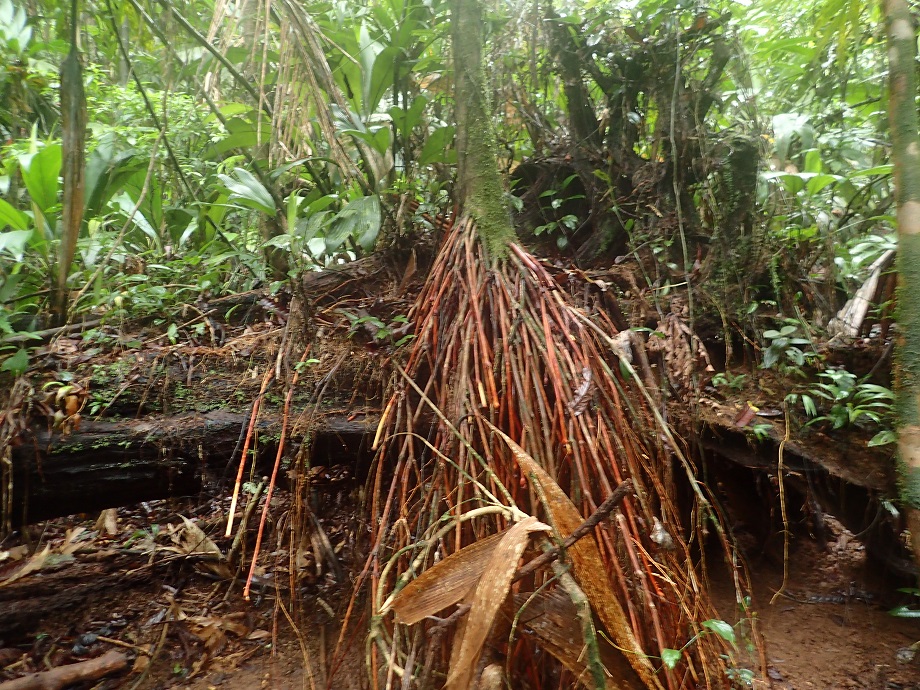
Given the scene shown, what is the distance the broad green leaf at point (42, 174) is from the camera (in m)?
2.28

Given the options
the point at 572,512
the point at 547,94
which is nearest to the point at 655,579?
the point at 572,512

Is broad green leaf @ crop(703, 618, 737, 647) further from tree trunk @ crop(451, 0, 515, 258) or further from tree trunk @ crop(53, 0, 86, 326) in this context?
tree trunk @ crop(53, 0, 86, 326)

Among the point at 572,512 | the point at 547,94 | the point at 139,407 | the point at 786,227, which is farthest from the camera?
the point at 547,94

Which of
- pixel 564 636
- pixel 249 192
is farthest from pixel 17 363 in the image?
pixel 564 636

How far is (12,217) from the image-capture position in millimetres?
2264

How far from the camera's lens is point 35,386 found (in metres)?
1.96

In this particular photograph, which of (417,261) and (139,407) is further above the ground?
(417,261)

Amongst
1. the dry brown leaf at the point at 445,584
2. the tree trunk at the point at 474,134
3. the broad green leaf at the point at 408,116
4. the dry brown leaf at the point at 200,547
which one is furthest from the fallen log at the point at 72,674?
the broad green leaf at the point at 408,116

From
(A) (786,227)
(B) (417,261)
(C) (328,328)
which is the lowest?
(C) (328,328)

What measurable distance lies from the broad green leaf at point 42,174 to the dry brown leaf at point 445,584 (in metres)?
2.38

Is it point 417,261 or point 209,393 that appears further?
point 417,261

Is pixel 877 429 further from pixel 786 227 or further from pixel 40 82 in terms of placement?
pixel 40 82

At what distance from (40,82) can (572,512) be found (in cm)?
413

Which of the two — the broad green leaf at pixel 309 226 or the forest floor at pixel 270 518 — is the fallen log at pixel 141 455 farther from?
the broad green leaf at pixel 309 226
